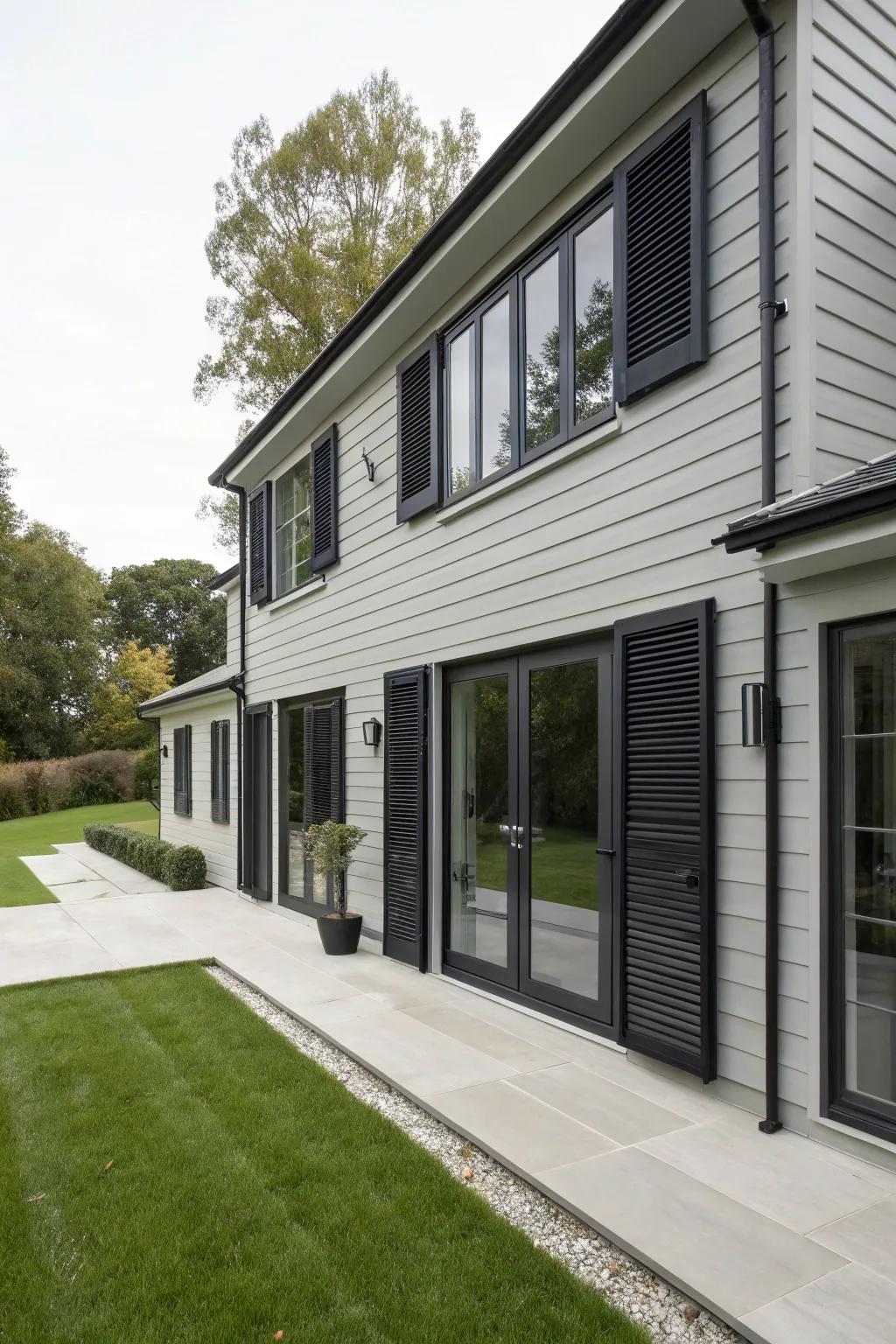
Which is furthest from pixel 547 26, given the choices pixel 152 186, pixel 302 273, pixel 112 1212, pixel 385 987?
pixel 112 1212

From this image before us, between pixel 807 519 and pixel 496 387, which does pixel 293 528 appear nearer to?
pixel 496 387

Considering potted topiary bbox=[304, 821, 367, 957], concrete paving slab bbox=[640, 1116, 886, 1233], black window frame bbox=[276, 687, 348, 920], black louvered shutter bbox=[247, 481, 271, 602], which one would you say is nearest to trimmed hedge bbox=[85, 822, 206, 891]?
black window frame bbox=[276, 687, 348, 920]

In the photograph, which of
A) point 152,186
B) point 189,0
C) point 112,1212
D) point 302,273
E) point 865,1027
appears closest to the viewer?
point 112,1212

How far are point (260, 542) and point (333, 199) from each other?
23.3ft

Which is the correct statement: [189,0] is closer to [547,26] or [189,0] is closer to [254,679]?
[547,26]

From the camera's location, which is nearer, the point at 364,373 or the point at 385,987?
the point at 385,987

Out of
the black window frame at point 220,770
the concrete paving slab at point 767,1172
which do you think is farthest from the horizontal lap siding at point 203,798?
the concrete paving slab at point 767,1172

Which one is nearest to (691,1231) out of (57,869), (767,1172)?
(767,1172)

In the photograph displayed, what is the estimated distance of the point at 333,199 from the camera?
14438mm

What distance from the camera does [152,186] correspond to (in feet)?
44.3

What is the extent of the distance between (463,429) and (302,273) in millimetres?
9644

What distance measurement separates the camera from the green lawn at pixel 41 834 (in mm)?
11141

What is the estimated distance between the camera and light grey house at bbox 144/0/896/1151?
3.48 m

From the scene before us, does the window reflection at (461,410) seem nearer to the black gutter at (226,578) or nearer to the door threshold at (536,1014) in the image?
the door threshold at (536,1014)
